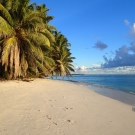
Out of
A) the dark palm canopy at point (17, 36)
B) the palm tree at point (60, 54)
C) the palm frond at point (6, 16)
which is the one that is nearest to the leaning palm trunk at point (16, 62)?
the dark palm canopy at point (17, 36)

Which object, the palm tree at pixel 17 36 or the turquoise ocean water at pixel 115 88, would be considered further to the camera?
the palm tree at pixel 17 36

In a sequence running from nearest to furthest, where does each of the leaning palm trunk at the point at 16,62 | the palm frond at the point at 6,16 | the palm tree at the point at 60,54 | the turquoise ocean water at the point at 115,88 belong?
1. the turquoise ocean water at the point at 115,88
2. the palm frond at the point at 6,16
3. the leaning palm trunk at the point at 16,62
4. the palm tree at the point at 60,54

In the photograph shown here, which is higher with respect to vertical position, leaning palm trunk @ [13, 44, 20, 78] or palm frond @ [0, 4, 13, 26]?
palm frond @ [0, 4, 13, 26]

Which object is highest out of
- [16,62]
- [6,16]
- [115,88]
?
[6,16]

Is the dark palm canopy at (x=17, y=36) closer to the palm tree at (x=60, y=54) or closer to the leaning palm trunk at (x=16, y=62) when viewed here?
the leaning palm trunk at (x=16, y=62)

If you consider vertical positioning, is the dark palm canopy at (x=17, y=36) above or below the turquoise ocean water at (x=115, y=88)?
above

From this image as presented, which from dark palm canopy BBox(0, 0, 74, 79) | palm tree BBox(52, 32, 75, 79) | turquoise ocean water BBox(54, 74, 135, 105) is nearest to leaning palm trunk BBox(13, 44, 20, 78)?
dark palm canopy BBox(0, 0, 74, 79)

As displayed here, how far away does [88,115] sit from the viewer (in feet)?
17.6

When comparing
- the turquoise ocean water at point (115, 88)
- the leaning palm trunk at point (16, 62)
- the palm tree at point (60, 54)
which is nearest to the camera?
the turquoise ocean water at point (115, 88)

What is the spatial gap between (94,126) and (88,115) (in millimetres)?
912

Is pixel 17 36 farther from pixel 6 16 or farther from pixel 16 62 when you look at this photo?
pixel 16 62

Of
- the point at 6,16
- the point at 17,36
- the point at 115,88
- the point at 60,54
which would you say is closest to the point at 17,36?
the point at 17,36

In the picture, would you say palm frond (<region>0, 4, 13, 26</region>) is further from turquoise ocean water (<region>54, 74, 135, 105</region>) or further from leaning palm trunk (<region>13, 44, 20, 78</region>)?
turquoise ocean water (<region>54, 74, 135, 105</region>)

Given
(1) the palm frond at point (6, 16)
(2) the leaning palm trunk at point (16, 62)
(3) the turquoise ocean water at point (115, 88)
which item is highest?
(1) the palm frond at point (6, 16)
